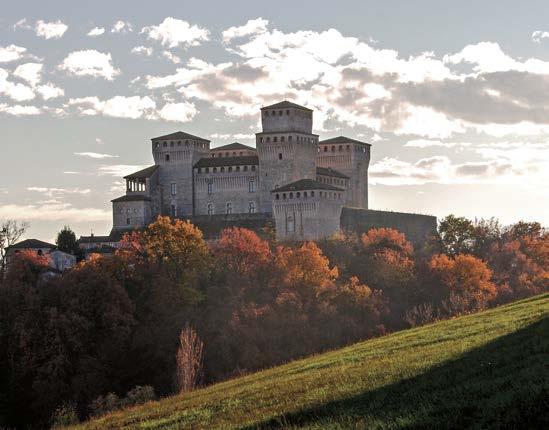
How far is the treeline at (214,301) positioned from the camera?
180 feet

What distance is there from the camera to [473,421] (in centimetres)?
1417

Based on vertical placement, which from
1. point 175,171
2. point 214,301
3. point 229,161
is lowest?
point 214,301

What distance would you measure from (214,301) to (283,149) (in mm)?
22126

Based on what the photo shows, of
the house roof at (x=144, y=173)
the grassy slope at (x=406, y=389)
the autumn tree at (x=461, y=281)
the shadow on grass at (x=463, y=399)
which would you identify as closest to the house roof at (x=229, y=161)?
the house roof at (x=144, y=173)

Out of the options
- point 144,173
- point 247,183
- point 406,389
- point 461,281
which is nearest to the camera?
point 406,389

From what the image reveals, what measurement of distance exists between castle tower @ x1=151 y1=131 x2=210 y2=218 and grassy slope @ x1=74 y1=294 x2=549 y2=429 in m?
59.0

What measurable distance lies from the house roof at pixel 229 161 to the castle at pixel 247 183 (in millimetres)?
94

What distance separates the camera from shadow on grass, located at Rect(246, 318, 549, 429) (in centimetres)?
1412

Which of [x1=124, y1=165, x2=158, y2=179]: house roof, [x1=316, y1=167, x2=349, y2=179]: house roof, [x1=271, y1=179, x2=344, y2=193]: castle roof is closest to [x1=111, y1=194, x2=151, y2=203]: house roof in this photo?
[x1=124, y1=165, x2=158, y2=179]: house roof

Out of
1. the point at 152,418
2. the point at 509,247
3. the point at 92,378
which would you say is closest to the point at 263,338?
the point at 92,378

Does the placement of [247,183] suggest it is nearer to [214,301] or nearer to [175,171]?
[175,171]

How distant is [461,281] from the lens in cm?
7562

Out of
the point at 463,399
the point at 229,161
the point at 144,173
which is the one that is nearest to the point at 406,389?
the point at 463,399

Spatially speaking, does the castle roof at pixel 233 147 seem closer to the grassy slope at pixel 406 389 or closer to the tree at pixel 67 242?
the tree at pixel 67 242
